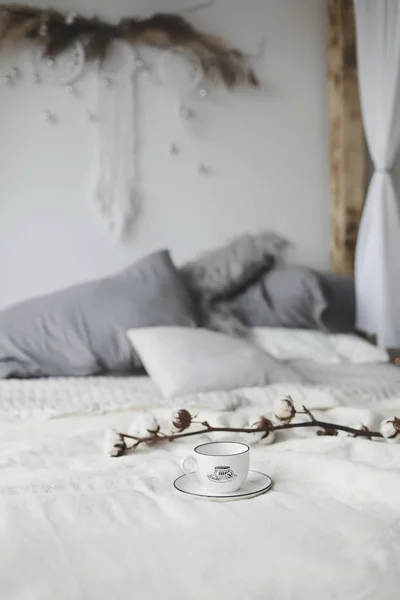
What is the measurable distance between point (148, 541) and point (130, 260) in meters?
2.37

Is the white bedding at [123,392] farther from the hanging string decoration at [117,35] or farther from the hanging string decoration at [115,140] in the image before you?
the hanging string decoration at [117,35]

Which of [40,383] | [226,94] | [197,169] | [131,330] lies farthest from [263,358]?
[226,94]

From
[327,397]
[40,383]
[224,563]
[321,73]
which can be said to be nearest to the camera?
[224,563]

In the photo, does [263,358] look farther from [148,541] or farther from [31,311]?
[148,541]

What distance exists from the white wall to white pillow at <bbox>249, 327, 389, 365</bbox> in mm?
673

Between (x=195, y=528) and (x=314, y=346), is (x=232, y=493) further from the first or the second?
(x=314, y=346)

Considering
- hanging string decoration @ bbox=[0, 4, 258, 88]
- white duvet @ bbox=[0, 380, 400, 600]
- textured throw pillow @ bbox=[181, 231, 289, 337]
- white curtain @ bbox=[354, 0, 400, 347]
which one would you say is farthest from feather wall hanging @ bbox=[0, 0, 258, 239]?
white duvet @ bbox=[0, 380, 400, 600]

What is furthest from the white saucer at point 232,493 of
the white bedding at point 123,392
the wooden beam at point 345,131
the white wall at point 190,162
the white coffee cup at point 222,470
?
the wooden beam at point 345,131

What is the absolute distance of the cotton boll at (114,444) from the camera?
142cm

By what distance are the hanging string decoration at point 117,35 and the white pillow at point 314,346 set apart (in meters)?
1.22

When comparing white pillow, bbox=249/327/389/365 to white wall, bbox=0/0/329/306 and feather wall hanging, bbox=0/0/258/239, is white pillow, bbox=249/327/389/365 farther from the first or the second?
feather wall hanging, bbox=0/0/258/239

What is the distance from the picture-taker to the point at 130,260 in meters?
3.26

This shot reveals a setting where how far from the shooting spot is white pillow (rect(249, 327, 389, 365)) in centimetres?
273

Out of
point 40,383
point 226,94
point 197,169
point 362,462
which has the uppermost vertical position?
point 226,94
